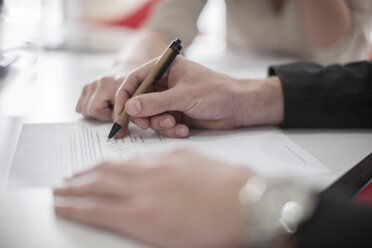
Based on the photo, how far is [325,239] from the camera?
1.02 feet

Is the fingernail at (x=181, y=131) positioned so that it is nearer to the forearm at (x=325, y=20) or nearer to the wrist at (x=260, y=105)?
the wrist at (x=260, y=105)

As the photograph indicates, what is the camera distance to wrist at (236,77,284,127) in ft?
2.37

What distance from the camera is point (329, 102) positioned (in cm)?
73

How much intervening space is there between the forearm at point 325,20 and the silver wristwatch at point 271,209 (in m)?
0.95

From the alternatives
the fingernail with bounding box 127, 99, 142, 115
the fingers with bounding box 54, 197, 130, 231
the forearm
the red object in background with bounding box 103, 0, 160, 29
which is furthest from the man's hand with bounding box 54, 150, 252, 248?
the red object in background with bounding box 103, 0, 160, 29

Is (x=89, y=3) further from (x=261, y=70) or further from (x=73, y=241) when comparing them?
(x=73, y=241)

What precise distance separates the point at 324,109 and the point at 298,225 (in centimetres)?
45

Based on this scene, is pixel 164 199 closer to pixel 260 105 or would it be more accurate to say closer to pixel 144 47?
pixel 260 105

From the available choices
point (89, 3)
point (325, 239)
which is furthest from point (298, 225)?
point (89, 3)

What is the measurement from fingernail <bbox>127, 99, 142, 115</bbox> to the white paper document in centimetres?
5

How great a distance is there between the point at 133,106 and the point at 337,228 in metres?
0.42

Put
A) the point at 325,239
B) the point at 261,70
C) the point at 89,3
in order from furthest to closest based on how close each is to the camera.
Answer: the point at 89,3, the point at 261,70, the point at 325,239

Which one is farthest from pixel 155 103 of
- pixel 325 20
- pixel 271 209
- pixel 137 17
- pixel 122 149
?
pixel 137 17

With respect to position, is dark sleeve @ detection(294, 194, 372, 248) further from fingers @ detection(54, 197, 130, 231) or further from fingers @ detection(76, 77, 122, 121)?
fingers @ detection(76, 77, 122, 121)
